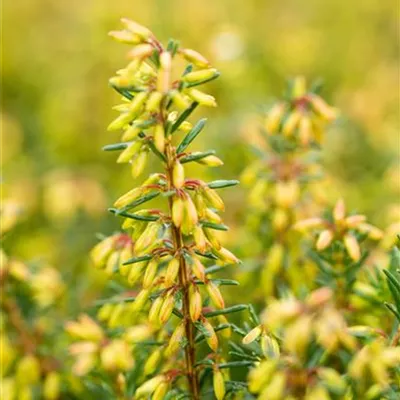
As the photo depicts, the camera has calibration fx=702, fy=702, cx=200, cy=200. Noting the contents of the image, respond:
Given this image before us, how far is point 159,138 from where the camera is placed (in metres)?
1.12

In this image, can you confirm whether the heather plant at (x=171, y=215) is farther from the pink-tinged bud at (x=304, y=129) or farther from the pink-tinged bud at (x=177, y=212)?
the pink-tinged bud at (x=304, y=129)

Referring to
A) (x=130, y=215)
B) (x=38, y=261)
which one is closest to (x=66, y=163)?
(x=38, y=261)

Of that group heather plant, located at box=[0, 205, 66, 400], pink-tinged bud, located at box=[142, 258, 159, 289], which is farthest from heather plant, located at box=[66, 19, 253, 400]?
heather plant, located at box=[0, 205, 66, 400]

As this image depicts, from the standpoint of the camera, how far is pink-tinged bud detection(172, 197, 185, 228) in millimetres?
1142

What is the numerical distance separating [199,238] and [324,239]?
418 mm

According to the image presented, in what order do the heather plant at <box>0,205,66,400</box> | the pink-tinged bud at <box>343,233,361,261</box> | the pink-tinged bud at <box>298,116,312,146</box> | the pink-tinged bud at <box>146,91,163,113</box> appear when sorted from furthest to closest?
the pink-tinged bud at <box>298,116,312,146</box>, the heather plant at <box>0,205,66,400</box>, the pink-tinged bud at <box>343,233,361,261</box>, the pink-tinged bud at <box>146,91,163,113</box>

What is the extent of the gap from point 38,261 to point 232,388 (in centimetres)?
83

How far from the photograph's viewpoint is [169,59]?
1131 millimetres

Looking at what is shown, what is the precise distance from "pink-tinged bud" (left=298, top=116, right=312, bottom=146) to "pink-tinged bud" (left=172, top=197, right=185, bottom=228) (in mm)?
697

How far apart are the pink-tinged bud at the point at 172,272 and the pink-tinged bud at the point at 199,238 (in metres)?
0.05

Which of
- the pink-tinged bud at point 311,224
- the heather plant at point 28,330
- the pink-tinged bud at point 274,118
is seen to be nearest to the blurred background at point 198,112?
the heather plant at point 28,330

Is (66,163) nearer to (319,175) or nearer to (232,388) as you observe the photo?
(319,175)

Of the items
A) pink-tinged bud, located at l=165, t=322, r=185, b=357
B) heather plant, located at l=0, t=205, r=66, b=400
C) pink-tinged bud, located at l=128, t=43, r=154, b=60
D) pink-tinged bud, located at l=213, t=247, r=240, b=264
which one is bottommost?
heather plant, located at l=0, t=205, r=66, b=400

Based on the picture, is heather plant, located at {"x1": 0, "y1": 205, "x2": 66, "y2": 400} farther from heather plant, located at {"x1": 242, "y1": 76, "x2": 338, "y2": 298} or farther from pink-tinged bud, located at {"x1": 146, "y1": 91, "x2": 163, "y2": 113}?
pink-tinged bud, located at {"x1": 146, "y1": 91, "x2": 163, "y2": 113}
